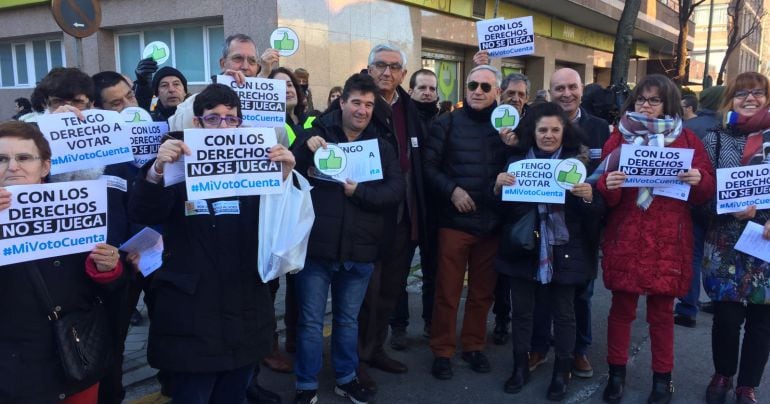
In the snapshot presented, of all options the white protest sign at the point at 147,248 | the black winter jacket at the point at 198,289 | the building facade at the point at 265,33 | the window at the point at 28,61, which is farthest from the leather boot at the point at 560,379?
the window at the point at 28,61

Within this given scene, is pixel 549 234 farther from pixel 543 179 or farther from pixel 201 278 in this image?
pixel 201 278

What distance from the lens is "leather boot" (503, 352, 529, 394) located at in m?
3.88

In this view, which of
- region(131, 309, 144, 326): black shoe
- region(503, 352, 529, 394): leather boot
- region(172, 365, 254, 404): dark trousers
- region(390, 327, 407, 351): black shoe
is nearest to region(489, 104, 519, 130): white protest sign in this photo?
region(503, 352, 529, 394): leather boot

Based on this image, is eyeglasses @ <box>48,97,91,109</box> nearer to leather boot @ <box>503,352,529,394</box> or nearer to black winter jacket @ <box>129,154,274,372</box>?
black winter jacket @ <box>129,154,274,372</box>

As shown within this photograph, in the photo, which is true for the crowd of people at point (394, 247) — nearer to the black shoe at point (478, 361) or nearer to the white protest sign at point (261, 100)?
the black shoe at point (478, 361)

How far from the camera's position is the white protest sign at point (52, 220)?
2078 mm

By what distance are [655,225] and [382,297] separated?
1895 mm

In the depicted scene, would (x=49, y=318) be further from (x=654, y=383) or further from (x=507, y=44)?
(x=507, y=44)

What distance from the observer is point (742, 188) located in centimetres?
335

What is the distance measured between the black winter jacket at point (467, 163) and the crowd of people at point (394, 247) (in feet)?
0.05


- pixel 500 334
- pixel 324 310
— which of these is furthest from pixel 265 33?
pixel 324 310

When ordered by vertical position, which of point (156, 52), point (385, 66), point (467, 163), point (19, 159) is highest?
point (156, 52)

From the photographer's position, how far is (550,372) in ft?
13.8

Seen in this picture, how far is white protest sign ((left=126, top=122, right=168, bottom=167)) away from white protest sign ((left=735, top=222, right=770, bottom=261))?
139 inches
